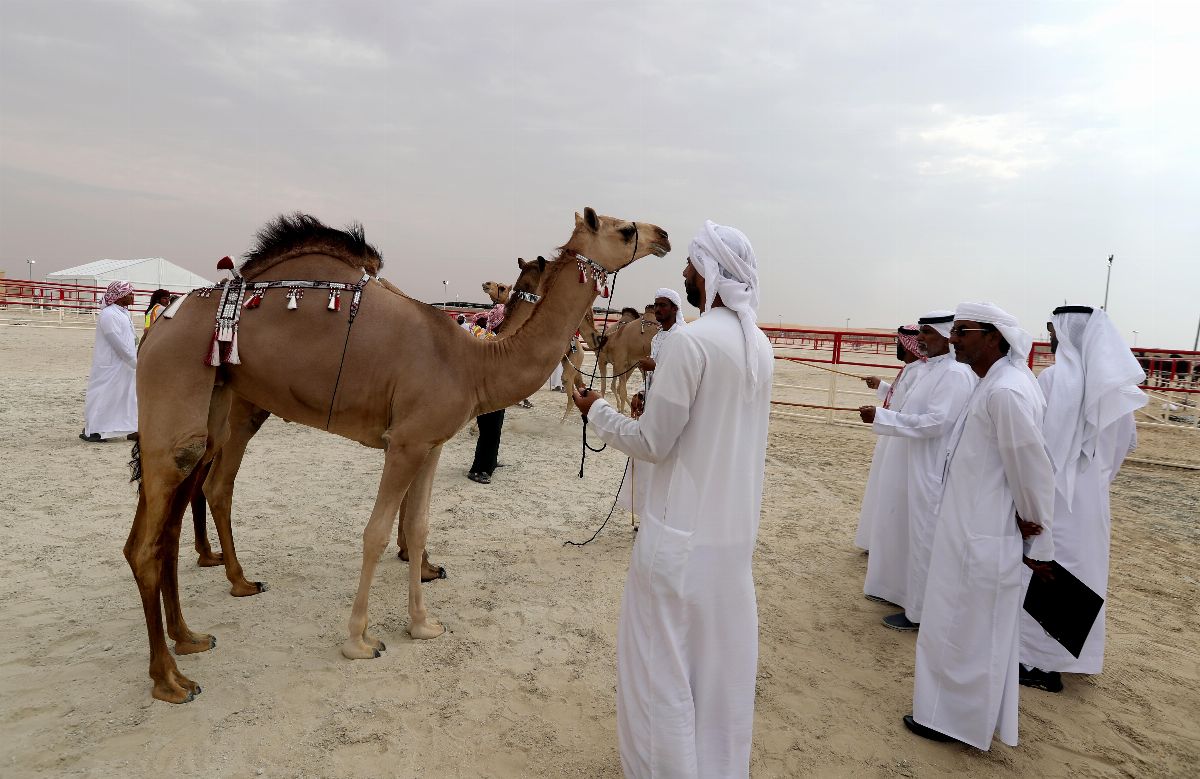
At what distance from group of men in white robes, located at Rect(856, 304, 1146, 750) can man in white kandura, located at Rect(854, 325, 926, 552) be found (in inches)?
23.7

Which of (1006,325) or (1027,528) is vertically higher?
(1006,325)

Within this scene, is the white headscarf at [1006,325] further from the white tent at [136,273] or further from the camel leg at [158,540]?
the white tent at [136,273]

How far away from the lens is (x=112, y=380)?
28.6ft

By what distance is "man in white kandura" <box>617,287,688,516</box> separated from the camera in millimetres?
2811

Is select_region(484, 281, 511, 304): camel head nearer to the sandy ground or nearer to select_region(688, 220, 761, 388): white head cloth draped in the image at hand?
the sandy ground

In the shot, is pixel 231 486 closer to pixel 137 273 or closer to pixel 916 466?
pixel 916 466

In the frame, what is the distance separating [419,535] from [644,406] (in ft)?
6.91

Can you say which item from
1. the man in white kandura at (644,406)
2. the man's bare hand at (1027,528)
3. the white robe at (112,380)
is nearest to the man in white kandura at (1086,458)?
the man's bare hand at (1027,528)

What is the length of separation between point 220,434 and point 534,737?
2.53m

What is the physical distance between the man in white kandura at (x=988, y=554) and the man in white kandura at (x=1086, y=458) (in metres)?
1.05

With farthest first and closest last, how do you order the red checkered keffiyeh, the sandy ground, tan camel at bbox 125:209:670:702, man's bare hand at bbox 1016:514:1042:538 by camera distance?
1. the red checkered keffiyeh
2. tan camel at bbox 125:209:670:702
3. man's bare hand at bbox 1016:514:1042:538
4. the sandy ground

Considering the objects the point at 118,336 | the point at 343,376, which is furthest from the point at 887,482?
the point at 118,336

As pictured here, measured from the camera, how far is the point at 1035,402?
3271 mm

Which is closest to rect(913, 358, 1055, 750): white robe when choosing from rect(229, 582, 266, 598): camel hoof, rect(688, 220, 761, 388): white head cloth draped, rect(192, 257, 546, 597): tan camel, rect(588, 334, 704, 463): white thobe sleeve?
rect(688, 220, 761, 388): white head cloth draped
